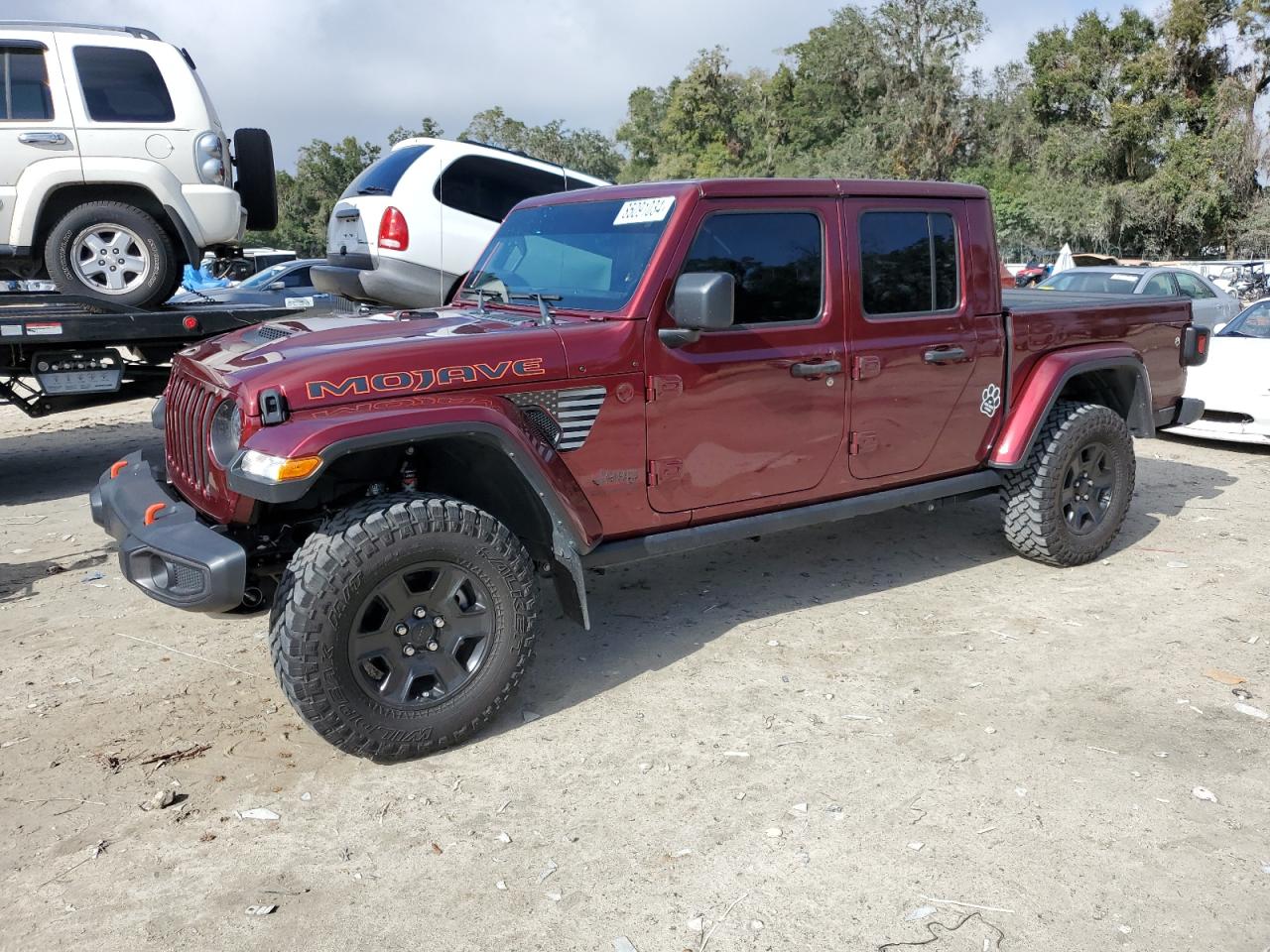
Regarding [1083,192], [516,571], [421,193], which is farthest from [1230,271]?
[516,571]

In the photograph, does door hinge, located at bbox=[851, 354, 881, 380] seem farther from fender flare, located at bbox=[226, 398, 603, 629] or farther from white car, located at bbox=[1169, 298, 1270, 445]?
white car, located at bbox=[1169, 298, 1270, 445]

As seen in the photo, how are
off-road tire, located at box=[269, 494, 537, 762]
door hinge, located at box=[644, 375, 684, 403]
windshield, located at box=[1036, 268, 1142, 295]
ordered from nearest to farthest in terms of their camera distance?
1. off-road tire, located at box=[269, 494, 537, 762]
2. door hinge, located at box=[644, 375, 684, 403]
3. windshield, located at box=[1036, 268, 1142, 295]

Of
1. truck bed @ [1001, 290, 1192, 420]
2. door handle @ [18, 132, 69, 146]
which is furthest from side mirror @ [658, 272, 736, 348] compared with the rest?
door handle @ [18, 132, 69, 146]

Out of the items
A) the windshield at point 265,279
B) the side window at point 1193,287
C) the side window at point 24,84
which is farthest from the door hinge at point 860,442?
the windshield at point 265,279

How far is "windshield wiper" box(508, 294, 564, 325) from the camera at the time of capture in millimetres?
3901

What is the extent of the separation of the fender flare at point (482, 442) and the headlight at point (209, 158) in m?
4.65

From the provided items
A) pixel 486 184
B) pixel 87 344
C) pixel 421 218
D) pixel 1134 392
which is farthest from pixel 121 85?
pixel 1134 392

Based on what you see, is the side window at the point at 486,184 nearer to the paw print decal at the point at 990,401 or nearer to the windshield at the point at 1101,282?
the paw print decal at the point at 990,401

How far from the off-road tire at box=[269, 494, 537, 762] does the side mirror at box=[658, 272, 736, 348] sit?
3.30ft

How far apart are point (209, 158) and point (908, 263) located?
4.98 m

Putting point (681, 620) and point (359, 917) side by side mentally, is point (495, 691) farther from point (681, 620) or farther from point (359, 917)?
point (681, 620)

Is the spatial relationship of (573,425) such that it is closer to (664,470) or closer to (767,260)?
(664,470)

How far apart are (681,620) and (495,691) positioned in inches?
53.9

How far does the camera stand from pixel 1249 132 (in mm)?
34562
